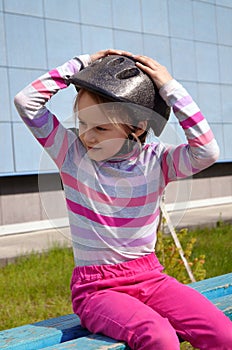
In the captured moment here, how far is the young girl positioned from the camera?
2.30 metres

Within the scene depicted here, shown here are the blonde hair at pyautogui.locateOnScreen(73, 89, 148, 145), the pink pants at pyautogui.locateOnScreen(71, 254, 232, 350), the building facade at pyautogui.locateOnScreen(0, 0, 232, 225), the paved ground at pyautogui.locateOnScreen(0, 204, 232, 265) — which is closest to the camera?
the pink pants at pyautogui.locateOnScreen(71, 254, 232, 350)

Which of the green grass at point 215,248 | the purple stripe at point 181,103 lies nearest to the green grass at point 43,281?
the green grass at point 215,248

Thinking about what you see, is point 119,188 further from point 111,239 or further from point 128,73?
point 128,73

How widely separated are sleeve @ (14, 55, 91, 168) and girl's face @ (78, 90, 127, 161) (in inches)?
3.9

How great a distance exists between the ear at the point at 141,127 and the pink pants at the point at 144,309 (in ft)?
1.43

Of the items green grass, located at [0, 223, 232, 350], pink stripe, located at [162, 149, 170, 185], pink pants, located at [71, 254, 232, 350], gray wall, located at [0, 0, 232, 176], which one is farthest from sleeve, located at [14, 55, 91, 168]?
gray wall, located at [0, 0, 232, 176]

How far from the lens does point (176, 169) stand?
8.00 feet

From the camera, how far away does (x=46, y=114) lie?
2398 millimetres

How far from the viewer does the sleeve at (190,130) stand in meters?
2.33

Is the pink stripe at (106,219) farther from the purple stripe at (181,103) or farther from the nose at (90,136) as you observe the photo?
the purple stripe at (181,103)

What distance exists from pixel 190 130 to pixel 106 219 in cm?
42

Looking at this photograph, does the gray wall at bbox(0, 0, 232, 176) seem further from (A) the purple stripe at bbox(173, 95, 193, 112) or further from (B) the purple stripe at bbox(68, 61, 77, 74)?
(A) the purple stripe at bbox(173, 95, 193, 112)

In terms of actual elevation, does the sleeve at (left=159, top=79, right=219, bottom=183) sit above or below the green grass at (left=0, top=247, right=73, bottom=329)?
above

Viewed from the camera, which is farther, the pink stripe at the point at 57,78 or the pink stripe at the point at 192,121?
the pink stripe at the point at 57,78
